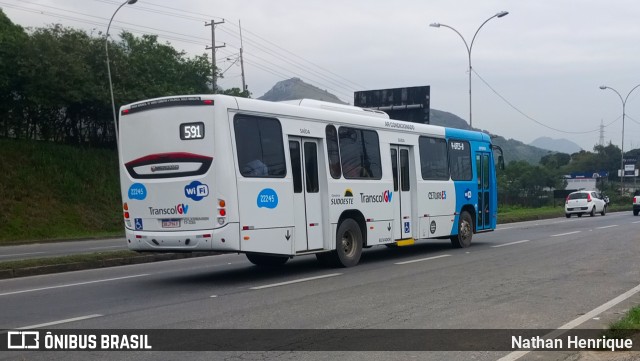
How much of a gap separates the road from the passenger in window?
1907 millimetres

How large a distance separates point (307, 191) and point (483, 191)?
827 centimetres

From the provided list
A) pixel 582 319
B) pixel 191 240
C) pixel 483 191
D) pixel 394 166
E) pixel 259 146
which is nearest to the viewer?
pixel 582 319

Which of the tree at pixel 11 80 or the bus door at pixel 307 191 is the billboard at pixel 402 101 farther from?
the bus door at pixel 307 191

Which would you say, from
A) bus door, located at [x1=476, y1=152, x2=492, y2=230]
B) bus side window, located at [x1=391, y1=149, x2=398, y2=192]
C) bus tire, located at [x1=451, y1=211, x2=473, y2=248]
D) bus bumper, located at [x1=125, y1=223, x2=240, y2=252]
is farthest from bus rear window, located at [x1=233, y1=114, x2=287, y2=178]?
bus door, located at [x1=476, y1=152, x2=492, y2=230]

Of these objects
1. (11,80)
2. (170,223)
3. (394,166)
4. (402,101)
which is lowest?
(170,223)

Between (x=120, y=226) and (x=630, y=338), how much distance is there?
30.9 m

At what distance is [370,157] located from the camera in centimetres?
1546

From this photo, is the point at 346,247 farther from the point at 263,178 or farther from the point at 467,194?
the point at 467,194

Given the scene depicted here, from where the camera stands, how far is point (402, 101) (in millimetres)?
36750

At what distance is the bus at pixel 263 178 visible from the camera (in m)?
12.0

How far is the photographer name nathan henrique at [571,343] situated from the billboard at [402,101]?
28.5 meters

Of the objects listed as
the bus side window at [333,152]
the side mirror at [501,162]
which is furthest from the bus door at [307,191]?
the side mirror at [501,162]

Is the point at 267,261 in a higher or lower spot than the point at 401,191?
lower

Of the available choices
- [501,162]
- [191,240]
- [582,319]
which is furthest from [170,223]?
[501,162]
